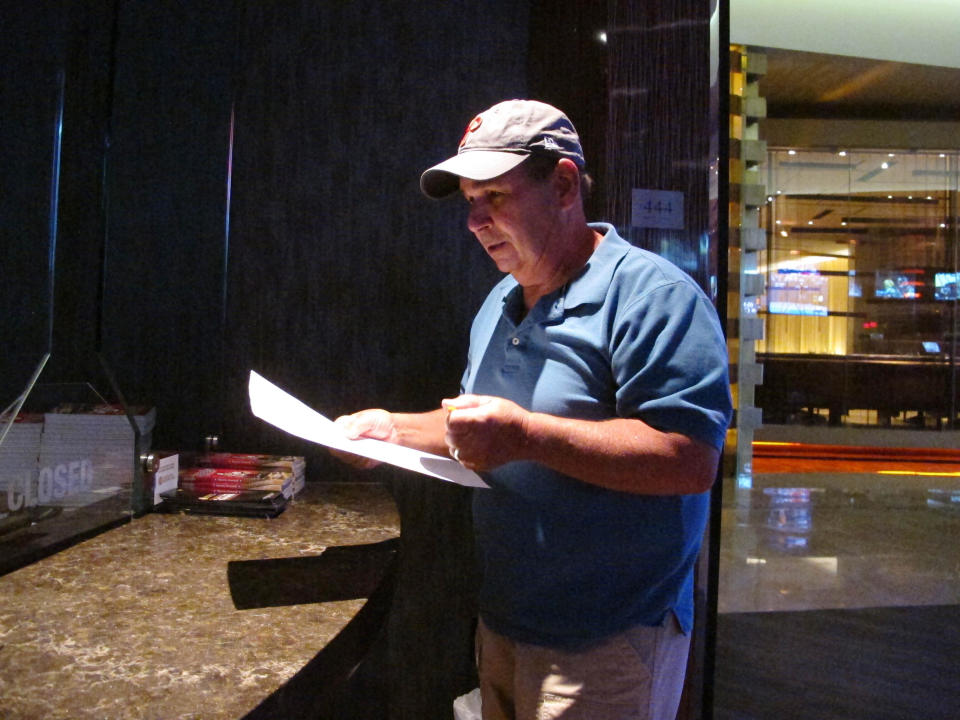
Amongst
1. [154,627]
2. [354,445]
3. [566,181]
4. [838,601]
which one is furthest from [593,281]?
[838,601]

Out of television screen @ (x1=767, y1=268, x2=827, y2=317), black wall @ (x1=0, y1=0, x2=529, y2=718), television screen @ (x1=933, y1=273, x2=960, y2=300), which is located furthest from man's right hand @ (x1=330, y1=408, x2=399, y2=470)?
television screen @ (x1=933, y1=273, x2=960, y2=300)

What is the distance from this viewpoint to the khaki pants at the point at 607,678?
0.89 m

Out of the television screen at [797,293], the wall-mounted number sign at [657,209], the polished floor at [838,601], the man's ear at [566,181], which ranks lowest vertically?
the polished floor at [838,601]

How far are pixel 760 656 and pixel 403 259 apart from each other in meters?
2.26

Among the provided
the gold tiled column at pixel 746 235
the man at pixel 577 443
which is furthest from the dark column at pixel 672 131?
the gold tiled column at pixel 746 235

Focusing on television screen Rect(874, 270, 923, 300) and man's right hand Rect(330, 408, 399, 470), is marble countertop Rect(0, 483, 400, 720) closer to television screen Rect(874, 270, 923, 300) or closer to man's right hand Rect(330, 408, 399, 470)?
man's right hand Rect(330, 408, 399, 470)

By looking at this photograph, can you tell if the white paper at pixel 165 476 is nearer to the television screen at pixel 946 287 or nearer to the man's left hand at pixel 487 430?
the man's left hand at pixel 487 430

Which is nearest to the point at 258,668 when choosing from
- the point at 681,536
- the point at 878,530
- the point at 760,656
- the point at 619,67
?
the point at 681,536

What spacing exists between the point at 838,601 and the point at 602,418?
10.2 ft

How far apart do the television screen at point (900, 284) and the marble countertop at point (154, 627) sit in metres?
9.29

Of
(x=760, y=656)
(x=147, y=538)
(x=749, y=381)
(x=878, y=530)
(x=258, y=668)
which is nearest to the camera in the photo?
(x=258, y=668)

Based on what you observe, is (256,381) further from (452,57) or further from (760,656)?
(760,656)

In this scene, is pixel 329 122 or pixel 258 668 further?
pixel 329 122

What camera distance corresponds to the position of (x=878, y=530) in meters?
4.60
